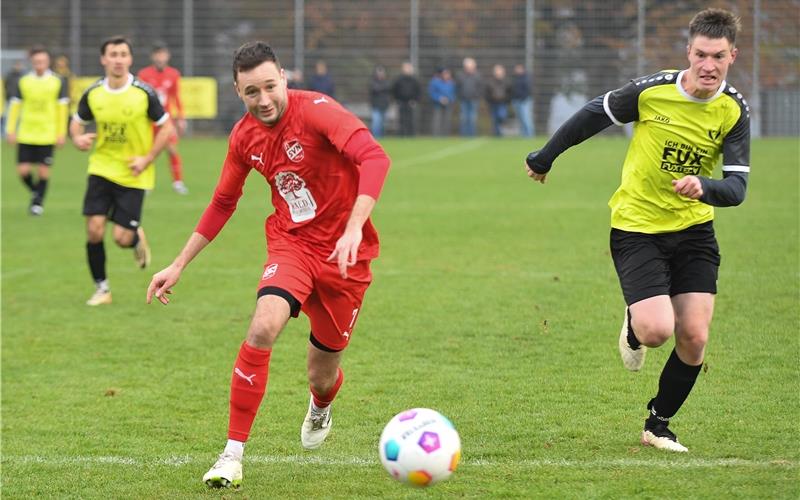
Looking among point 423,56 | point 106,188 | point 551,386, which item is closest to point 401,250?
point 106,188

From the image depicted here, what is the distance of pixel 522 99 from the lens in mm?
33469

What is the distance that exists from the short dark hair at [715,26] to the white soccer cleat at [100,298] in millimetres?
6484

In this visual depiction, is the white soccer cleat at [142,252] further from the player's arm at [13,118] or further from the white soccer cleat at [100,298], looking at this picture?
the player's arm at [13,118]

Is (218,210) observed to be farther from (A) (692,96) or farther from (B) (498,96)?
(B) (498,96)

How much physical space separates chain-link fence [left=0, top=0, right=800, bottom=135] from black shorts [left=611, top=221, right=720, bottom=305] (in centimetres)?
2834

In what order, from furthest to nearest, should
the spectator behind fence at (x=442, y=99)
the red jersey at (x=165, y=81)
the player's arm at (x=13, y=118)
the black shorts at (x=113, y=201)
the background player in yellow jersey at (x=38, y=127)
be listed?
the spectator behind fence at (x=442, y=99), the red jersey at (x=165, y=81), the background player in yellow jersey at (x=38, y=127), the player's arm at (x=13, y=118), the black shorts at (x=113, y=201)

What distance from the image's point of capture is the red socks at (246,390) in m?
5.13

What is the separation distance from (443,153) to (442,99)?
5.82m

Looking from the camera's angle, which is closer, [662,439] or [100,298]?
[662,439]

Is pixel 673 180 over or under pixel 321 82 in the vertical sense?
over

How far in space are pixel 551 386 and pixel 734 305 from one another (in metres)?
2.99

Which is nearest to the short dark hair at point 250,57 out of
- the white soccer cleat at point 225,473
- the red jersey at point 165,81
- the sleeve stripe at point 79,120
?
the white soccer cleat at point 225,473

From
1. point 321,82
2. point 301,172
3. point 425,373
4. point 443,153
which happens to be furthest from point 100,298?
point 321,82

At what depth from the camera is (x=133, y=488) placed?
5.27 meters
